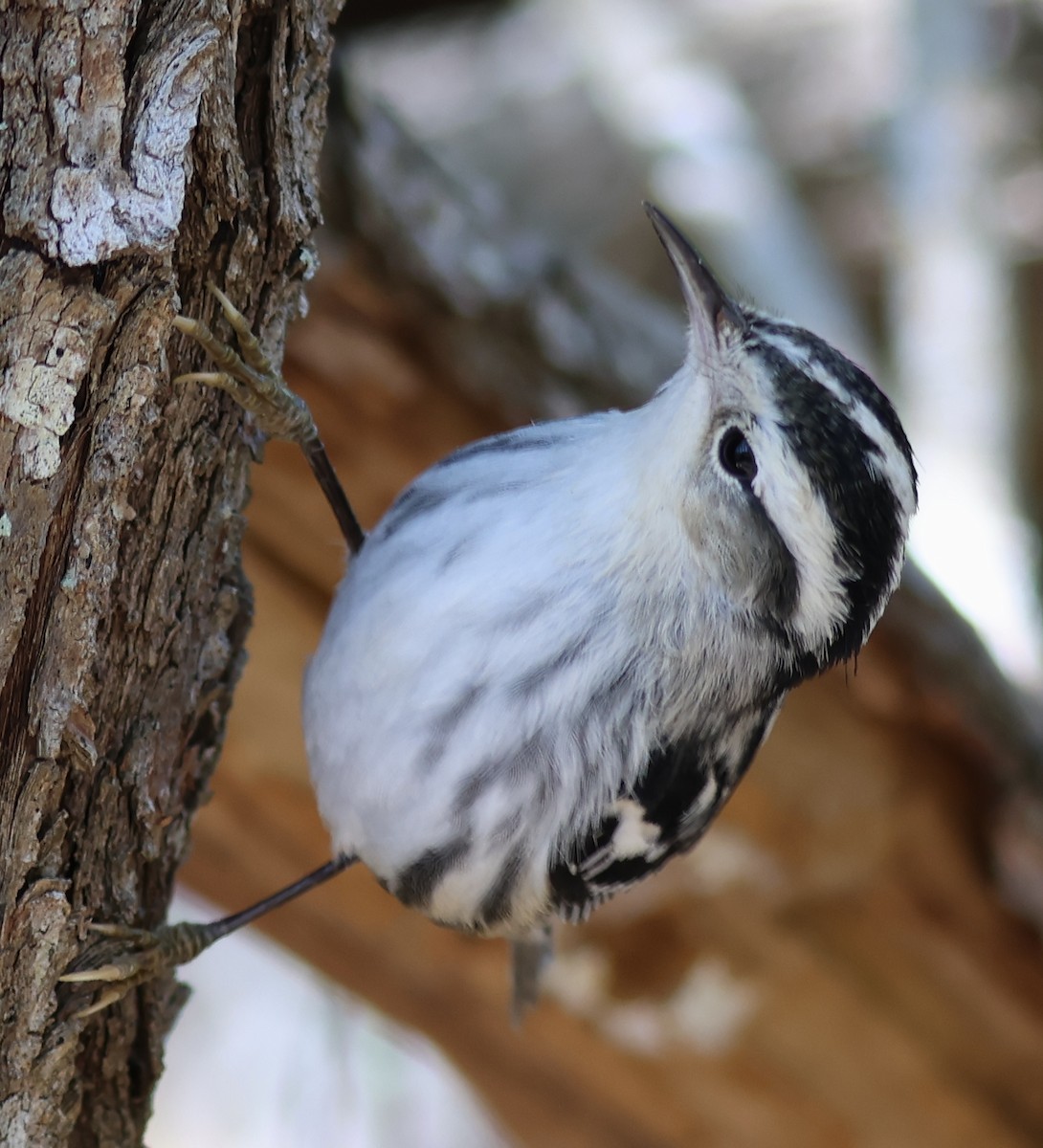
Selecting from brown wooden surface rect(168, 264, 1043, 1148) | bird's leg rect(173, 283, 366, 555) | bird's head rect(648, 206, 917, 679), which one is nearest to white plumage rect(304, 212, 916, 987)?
bird's head rect(648, 206, 917, 679)

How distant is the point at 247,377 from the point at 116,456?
13.0 inches

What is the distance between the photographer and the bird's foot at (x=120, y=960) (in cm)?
178

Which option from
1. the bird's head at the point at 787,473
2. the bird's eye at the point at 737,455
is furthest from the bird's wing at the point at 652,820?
the bird's eye at the point at 737,455

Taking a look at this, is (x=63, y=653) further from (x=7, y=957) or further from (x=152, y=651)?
(x=7, y=957)

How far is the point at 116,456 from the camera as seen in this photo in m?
1.54

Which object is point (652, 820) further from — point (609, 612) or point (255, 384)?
point (255, 384)

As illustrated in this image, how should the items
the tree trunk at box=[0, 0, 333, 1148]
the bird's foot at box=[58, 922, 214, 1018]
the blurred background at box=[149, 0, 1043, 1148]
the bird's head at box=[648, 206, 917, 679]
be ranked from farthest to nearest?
the blurred background at box=[149, 0, 1043, 1148] < the bird's head at box=[648, 206, 917, 679] < the bird's foot at box=[58, 922, 214, 1018] < the tree trunk at box=[0, 0, 333, 1148]

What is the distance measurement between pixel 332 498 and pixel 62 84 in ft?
3.71

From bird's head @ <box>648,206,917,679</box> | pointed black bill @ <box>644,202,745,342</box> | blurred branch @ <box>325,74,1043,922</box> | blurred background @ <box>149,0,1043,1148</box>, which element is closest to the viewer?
bird's head @ <box>648,206,917,679</box>

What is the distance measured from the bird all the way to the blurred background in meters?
0.60

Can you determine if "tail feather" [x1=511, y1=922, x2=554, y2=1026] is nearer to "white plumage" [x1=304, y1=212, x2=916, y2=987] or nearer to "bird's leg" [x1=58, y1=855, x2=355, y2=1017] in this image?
"white plumage" [x1=304, y1=212, x2=916, y2=987]

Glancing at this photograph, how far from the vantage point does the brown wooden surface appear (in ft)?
10.3

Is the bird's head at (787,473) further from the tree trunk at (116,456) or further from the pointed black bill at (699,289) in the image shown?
the tree trunk at (116,456)

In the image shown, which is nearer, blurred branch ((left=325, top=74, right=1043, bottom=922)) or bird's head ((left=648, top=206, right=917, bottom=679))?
bird's head ((left=648, top=206, right=917, bottom=679))
